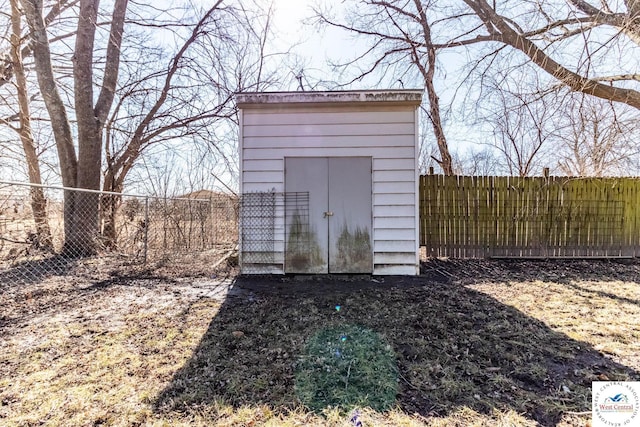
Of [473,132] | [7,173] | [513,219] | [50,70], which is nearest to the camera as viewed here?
[50,70]

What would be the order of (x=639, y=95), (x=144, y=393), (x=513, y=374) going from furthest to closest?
(x=639, y=95)
(x=513, y=374)
(x=144, y=393)

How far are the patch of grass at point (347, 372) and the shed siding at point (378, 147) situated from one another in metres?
2.28

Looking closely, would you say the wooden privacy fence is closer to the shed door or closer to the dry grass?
the dry grass

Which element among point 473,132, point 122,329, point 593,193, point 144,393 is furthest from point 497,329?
point 473,132

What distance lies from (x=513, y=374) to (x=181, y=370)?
250 centimetres

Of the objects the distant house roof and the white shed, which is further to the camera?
the distant house roof

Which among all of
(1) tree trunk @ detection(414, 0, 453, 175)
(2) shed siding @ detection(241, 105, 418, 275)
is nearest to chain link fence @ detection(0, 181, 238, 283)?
(2) shed siding @ detection(241, 105, 418, 275)

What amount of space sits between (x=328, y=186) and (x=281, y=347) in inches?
115

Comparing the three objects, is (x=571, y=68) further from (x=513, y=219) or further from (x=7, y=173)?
(x=7, y=173)

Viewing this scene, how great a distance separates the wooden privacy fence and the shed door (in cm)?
178

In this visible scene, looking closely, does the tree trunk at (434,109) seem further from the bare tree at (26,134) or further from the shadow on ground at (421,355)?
the bare tree at (26,134)

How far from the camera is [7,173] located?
671 centimetres

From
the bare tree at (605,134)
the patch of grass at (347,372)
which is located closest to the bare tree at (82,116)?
the patch of grass at (347,372)

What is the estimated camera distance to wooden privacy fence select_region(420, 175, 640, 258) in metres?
6.18
